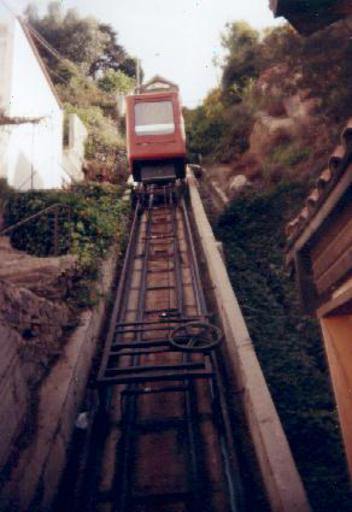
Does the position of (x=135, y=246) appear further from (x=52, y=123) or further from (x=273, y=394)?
(x=52, y=123)

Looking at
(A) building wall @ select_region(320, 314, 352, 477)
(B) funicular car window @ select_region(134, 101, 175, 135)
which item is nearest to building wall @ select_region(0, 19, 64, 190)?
(B) funicular car window @ select_region(134, 101, 175, 135)

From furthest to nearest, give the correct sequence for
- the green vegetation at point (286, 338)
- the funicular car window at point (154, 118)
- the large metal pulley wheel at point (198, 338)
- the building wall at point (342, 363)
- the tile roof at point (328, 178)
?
the funicular car window at point (154, 118)
the large metal pulley wheel at point (198, 338)
the green vegetation at point (286, 338)
the building wall at point (342, 363)
the tile roof at point (328, 178)

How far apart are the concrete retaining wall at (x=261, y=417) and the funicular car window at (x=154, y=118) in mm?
8269

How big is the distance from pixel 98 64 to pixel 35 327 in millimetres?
28017

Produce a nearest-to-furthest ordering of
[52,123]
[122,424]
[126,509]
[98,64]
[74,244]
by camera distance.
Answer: [126,509] < [122,424] < [74,244] < [52,123] < [98,64]

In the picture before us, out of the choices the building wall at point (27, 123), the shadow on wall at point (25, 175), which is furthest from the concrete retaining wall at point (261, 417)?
the shadow on wall at point (25, 175)

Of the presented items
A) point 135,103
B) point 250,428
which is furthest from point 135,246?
point 250,428

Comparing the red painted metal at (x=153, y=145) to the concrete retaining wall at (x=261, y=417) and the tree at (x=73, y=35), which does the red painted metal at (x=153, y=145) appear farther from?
the tree at (x=73, y=35)

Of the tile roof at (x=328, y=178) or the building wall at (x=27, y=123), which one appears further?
the building wall at (x=27, y=123)

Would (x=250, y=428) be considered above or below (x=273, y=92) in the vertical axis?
below

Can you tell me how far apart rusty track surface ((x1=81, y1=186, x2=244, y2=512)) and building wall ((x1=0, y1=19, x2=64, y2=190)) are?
6719 millimetres

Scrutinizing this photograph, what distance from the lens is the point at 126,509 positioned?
4.61m

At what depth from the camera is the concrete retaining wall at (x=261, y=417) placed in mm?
4059

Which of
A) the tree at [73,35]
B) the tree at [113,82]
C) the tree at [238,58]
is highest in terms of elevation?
the tree at [73,35]
